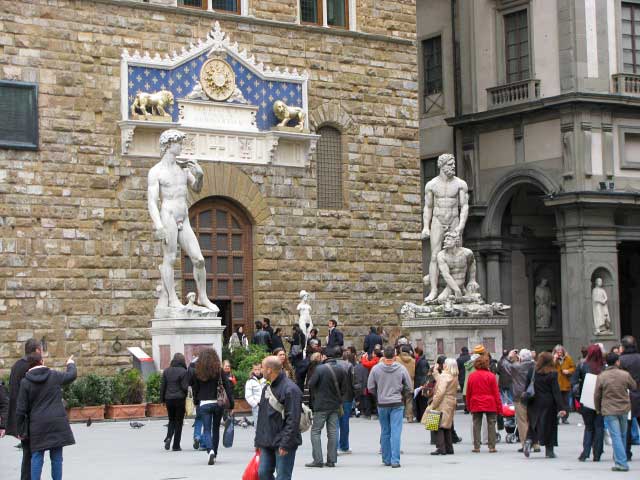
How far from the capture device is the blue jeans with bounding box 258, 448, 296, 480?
43.0 feet

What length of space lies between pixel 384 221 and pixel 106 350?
26.1ft

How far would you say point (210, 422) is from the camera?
19.0 m

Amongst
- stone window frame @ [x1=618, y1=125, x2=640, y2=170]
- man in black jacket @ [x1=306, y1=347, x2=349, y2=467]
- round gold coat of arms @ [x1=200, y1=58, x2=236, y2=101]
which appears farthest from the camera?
stone window frame @ [x1=618, y1=125, x2=640, y2=170]

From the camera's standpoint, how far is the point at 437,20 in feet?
135

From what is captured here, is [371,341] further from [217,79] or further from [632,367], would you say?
[632,367]

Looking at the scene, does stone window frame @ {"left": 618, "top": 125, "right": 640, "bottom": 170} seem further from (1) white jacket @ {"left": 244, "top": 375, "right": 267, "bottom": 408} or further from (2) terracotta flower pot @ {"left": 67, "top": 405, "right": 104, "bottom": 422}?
(1) white jacket @ {"left": 244, "top": 375, "right": 267, "bottom": 408}

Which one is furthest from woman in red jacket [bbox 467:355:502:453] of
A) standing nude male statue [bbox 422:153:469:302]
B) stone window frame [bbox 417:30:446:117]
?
stone window frame [bbox 417:30:446:117]

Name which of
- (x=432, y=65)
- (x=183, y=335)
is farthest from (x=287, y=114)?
(x=432, y=65)

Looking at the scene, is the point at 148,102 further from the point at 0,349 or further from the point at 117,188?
the point at 0,349

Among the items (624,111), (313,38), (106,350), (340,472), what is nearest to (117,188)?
(106,350)

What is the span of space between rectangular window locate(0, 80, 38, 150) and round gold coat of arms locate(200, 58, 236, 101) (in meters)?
3.94

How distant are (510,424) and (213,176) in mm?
10353

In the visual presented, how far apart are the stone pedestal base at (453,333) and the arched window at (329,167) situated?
3.89 metres

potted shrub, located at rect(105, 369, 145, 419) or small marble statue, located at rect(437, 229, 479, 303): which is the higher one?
small marble statue, located at rect(437, 229, 479, 303)
